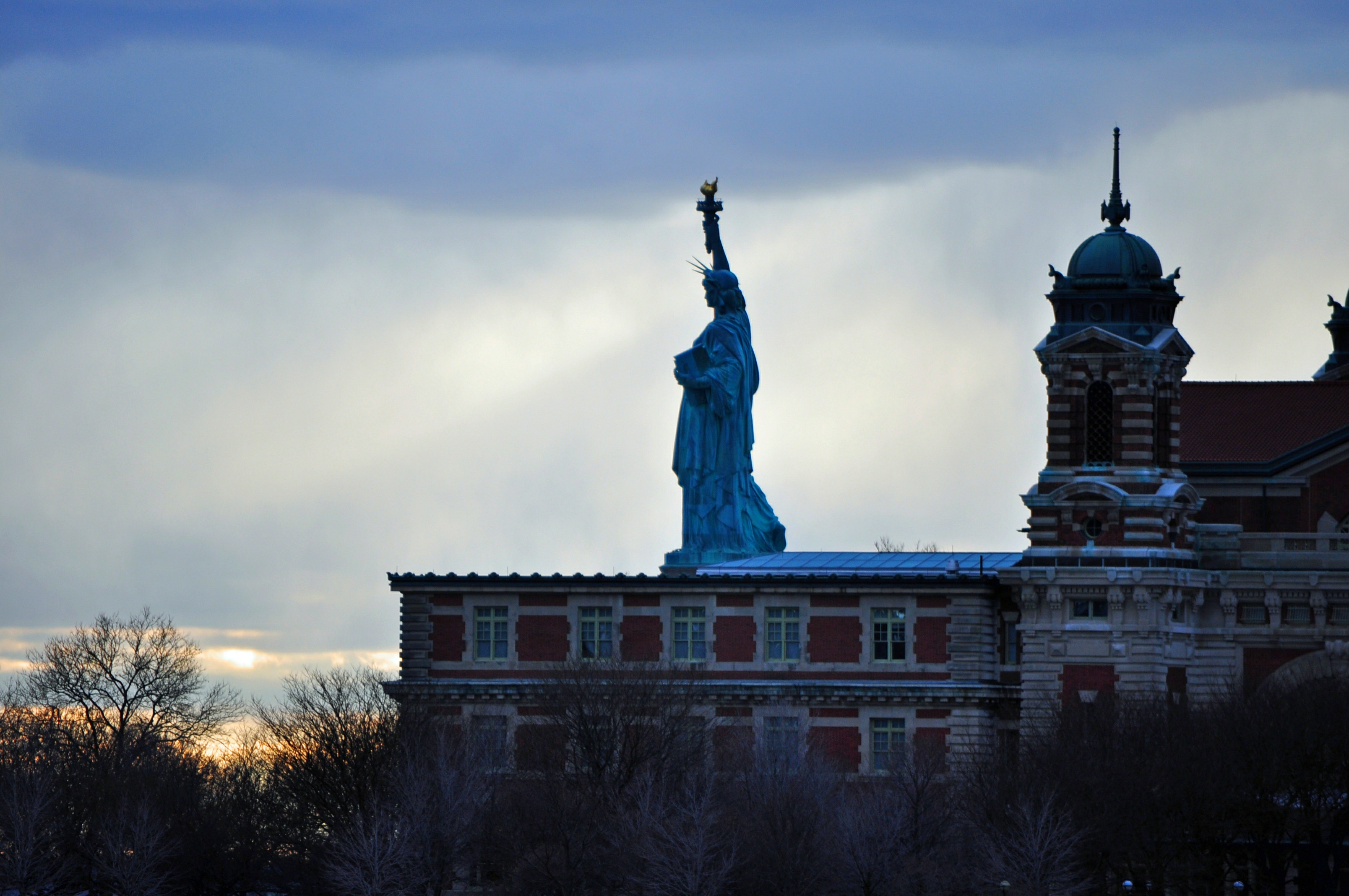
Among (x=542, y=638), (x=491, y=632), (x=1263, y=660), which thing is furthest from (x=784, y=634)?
(x=1263, y=660)

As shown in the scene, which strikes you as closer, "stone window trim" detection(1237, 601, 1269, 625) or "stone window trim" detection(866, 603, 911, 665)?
"stone window trim" detection(1237, 601, 1269, 625)

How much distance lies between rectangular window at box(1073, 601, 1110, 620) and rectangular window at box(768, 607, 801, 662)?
413 inches

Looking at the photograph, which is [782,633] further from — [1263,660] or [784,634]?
[1263,660]

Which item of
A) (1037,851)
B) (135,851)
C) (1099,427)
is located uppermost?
(1099,427)

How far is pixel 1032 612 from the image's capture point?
126688 millimetres

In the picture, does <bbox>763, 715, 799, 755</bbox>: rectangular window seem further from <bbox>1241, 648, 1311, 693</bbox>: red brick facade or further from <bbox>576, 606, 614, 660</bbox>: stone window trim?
<bbox>1241, 648, 1311, 693</bbox>: red brick facade

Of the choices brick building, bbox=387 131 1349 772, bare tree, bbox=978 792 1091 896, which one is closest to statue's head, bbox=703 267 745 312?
brick building, bbox=387 131 1349 772

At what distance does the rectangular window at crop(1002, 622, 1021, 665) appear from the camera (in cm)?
12850

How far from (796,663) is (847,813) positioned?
18.9 meters

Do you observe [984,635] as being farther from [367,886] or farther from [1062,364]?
[367,886]

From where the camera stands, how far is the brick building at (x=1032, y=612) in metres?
126

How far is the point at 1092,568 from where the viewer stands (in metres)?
126

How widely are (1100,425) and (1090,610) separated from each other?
6988 millimetres

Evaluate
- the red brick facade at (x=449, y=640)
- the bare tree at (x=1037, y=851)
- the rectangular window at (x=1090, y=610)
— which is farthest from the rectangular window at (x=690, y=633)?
the bare tree at (x=1037, y=851)
